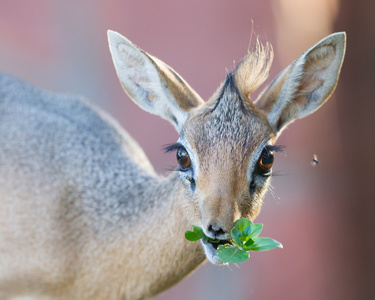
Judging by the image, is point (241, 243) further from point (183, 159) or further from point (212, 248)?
point (183, 159)

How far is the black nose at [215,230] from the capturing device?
4.30 metres

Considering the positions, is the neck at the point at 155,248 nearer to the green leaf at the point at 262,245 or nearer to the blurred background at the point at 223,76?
the green leaf at the point at 262,245

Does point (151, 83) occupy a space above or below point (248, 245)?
above

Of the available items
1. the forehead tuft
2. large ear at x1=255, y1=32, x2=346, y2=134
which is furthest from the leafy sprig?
large ear at x1=255, y1=32, x2=346, y2=134

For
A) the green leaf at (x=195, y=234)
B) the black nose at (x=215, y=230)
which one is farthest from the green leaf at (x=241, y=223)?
the green leaf at (x=195, y=234)

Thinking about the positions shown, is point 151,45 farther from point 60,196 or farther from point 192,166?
point 192,166

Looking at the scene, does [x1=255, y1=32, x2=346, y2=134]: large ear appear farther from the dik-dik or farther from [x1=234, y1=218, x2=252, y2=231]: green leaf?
[x1=234, y1=218, x2=252, y2=231]: green leaf

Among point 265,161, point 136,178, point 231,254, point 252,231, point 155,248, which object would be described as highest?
point 136,178

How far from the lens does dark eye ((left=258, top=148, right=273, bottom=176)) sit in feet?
15.8

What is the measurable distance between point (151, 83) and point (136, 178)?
99 centimetres

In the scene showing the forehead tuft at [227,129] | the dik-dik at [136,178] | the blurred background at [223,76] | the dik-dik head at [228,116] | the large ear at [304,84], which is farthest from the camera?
the blurred background at [223,76]

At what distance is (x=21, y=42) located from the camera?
33.1 feet

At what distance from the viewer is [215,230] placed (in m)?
4.32

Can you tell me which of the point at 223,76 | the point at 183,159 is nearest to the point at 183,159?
the point at 183,159
